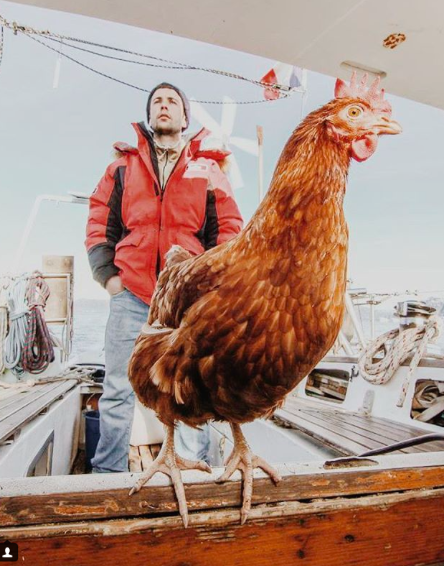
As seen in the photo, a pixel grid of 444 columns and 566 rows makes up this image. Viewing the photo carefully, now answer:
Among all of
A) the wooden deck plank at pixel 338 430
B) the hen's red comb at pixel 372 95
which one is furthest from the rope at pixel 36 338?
the hen's red comb at pixel 372 95

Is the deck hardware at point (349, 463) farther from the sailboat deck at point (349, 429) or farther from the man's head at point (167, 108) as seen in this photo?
the man's head at point (167, 108)

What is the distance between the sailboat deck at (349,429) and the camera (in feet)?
6.10

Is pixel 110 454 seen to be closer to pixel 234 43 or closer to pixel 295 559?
pixel 295 559

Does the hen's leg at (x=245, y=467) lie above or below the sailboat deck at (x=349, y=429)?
above

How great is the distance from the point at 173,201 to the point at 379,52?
119 cm

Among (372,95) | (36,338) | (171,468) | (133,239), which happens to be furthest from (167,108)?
(36,338)

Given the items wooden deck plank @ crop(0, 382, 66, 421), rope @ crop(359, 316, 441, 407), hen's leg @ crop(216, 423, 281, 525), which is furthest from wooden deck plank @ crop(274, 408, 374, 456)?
wooden deck plank @ crop(0, 382, 66, 421)

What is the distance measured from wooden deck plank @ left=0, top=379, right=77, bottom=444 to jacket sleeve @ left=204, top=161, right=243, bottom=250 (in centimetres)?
130

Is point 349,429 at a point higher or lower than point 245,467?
lower

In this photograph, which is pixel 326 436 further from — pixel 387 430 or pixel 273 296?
pixel 273 296

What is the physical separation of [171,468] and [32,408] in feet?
5.78

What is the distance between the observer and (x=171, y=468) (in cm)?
86

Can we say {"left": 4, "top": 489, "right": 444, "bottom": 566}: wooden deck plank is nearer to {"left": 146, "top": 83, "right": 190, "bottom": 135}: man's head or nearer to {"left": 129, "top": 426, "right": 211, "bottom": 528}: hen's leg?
{"left": 129, "top": 426, "right": 211, "bottom": 528}: hen's leg

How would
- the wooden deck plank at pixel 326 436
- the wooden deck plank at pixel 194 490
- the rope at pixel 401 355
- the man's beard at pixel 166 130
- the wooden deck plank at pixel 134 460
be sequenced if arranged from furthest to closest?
1. the rope at pixel 401 355
2. the wooden deck plank at pixel 134 460
3. the wooden deck plank at pixel 326 436
4. the man's beard at pixel 166 130
5. the wooden deck plank at pixel 194 490
